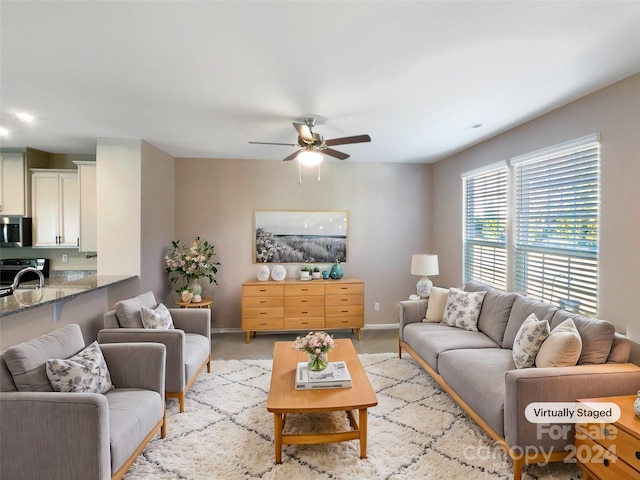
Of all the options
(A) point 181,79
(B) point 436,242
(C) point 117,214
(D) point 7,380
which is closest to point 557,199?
(B) point 436,242

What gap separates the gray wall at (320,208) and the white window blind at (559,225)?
1999 mm

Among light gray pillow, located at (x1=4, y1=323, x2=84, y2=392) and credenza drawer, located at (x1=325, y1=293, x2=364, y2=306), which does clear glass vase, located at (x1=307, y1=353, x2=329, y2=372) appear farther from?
credenza drawer, located at (x1=325, y1=293, x2=364, y2=306)

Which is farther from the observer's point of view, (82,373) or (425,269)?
(425,269)

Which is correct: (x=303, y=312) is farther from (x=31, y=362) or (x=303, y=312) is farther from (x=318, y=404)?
(x=31, y=362)

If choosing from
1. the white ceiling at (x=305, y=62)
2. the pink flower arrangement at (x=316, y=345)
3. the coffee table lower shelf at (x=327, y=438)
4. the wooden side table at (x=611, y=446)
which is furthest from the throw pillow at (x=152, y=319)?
the wooden side table at (x=611, y=446)

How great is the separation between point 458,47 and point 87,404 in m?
2.76

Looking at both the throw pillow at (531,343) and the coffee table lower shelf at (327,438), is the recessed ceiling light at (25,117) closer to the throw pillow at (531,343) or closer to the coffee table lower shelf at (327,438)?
the coffee table lower shelf at (327,438)

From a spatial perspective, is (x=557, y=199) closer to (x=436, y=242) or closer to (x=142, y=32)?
(x=436, y=242)

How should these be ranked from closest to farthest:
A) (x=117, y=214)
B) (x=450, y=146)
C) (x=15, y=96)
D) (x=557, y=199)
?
(x=15, y=96) < (x=557, y=199) < (x=117, y=214) < (x=450, y=146)

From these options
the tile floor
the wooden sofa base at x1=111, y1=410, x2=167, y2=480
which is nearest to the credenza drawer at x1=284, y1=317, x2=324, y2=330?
the tile floor

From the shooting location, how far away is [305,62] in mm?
2119

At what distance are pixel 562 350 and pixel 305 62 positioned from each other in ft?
8.15

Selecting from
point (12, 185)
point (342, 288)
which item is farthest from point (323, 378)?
point (12, 185)

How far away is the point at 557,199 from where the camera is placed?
2932mm
